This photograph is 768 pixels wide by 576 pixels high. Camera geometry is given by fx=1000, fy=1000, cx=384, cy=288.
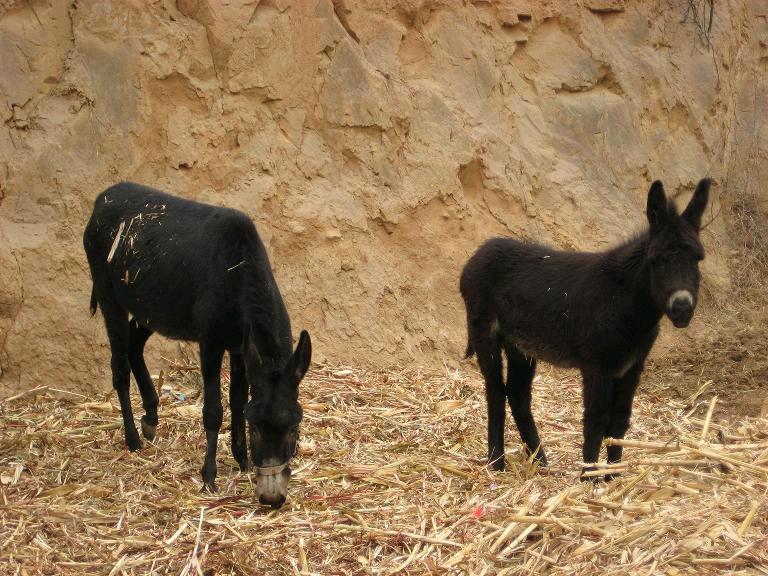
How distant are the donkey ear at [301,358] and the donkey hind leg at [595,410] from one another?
187 cm

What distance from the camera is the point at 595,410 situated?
21.0 feet

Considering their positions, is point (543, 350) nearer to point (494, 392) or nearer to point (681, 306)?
point (494, 392)

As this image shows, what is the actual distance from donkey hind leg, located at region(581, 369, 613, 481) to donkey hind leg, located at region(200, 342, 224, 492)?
2401 millimetres

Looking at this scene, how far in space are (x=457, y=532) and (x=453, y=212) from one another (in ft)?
18.7

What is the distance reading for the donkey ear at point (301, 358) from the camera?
5863 millimetres

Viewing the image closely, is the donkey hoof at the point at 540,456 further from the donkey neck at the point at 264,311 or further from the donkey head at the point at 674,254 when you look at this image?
the donkey neck at the point at 264,311

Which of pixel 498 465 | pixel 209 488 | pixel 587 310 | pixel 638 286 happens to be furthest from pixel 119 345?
pixel 638 286

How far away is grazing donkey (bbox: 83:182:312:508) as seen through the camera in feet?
19.3

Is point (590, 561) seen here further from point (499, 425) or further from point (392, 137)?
point (392, 137)

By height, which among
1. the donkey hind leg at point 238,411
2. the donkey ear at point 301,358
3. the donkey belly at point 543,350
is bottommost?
the donkey hind leg at point 238,411

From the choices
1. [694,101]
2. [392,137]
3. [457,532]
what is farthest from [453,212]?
[457,532]

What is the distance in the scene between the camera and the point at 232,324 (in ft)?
21.4

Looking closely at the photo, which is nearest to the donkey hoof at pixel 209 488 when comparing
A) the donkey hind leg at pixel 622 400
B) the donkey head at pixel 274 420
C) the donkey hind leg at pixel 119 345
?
the donkey head at pixel 274 420

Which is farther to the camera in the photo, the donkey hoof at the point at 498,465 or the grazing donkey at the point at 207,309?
the donkey hoof at the point at 498,465
